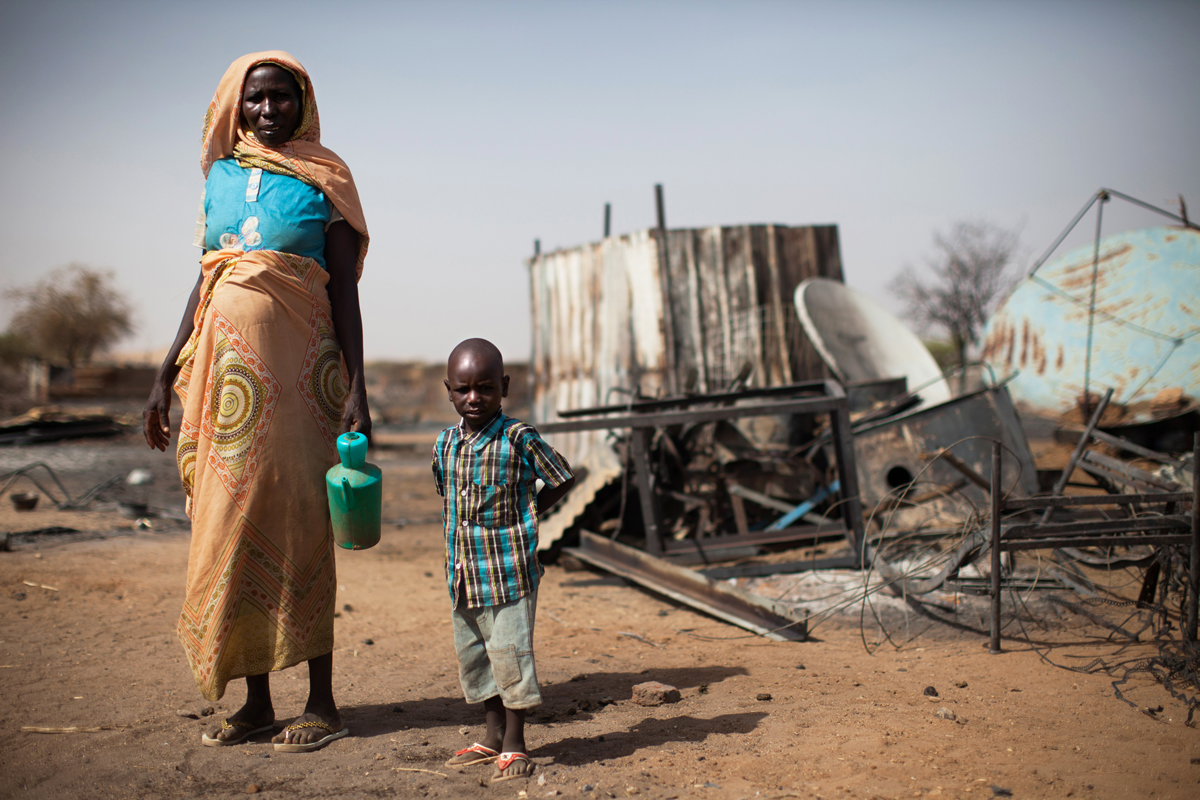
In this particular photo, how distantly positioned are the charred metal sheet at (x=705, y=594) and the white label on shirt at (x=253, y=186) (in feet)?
9.56

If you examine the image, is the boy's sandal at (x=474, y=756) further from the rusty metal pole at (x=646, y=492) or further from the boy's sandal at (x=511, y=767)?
the rusty metal pole at (x=646, y=492)

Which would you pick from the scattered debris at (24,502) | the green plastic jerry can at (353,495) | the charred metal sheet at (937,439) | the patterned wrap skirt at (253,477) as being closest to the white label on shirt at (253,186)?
the patterned wrap skirt at (253,477)

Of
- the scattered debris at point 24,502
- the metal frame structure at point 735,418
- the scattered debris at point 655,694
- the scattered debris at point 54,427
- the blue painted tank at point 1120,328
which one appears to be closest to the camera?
the scattered debris at point 655,694

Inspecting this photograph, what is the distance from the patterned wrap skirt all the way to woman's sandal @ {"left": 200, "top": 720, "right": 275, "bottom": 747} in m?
0.19

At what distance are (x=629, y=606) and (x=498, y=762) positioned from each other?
2642mm

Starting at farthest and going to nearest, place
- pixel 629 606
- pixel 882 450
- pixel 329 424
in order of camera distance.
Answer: pixel 882 450 < pixel 629 606 < pixel 329 424

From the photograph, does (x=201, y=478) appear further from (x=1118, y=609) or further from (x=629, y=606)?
(x=1118, y=609)

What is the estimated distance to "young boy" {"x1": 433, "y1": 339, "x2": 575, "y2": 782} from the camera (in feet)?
7.30

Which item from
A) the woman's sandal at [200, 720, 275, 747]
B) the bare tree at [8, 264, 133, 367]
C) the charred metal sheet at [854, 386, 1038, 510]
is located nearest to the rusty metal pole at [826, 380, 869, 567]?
the charred metal sheet at [854, 386, 1038, 510]

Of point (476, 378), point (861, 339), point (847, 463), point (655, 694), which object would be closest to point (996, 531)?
point (847, 463)

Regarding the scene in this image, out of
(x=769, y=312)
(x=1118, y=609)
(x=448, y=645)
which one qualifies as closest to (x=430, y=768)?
(x=448, y=645)

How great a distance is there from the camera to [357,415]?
2.44m

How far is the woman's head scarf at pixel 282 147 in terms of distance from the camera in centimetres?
252

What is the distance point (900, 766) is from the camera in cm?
225
